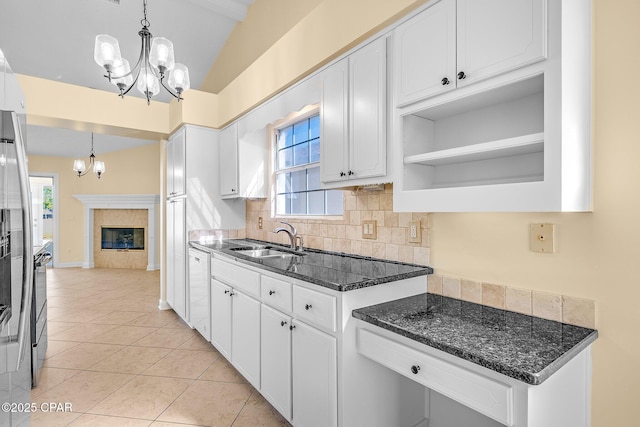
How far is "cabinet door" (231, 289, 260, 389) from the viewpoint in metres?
2.27

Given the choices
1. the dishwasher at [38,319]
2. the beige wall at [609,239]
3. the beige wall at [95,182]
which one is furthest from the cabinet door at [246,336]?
the beige wall at [95,182]

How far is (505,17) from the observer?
123 centimetres

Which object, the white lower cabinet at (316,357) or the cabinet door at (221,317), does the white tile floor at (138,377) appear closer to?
the cabinet door at (221,317)

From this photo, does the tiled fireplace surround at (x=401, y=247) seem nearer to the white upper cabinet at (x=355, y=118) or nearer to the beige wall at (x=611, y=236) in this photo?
the beige wall at (x=611, y=236)

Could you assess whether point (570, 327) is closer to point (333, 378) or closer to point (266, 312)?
point (333, 378)

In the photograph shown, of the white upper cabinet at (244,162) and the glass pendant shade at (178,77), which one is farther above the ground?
the glass pendant shade at (178,77)

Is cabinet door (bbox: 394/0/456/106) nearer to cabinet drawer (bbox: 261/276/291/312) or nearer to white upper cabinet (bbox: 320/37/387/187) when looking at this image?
white upper cabinet (bbox: 320/37/387/187)

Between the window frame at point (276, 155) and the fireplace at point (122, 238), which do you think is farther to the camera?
the fireplace at point (122, 238)

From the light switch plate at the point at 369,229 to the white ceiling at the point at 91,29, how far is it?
318 cm

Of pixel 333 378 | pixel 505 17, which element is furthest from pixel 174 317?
pixel 505 17

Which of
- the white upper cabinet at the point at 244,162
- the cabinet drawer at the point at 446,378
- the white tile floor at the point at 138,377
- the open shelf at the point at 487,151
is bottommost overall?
the white tile floor at the point at 138,377

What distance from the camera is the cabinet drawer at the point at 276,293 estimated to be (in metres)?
1.92

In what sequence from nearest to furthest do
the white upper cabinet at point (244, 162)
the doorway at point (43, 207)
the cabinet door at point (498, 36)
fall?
the cabinet door at point (498, 36) → the white upper cabinet at point (244, 162) → the doorway at point (43, 207)

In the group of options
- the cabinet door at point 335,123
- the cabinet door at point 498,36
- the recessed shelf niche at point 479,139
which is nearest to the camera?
the cabinet door at point 498,36
